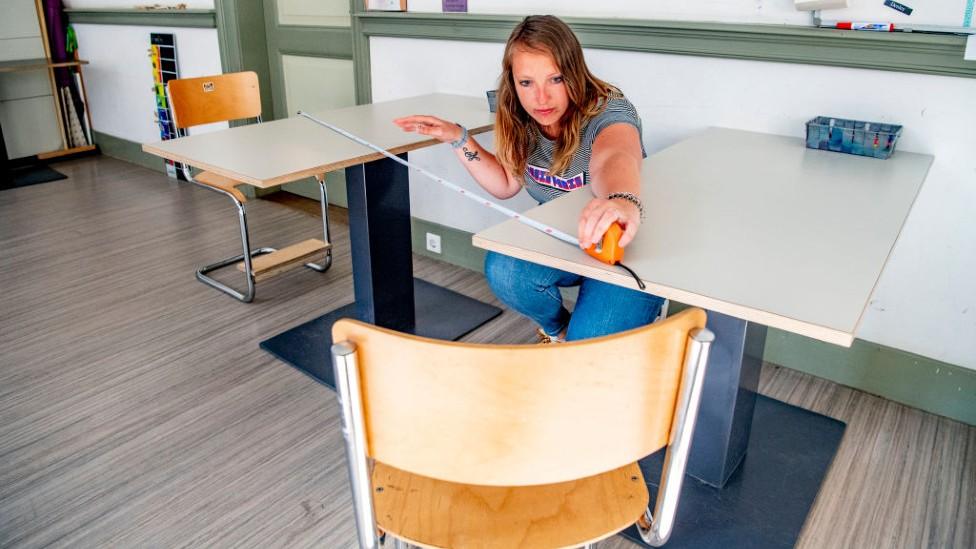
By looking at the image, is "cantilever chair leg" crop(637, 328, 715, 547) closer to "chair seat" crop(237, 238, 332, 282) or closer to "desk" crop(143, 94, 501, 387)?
"desk" crop(143, 94, 501, 387)

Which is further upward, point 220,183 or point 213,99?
point 213,99

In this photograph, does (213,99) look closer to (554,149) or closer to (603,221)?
(554,149)

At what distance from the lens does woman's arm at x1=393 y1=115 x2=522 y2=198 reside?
181 cm

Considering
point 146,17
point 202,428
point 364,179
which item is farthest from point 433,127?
point 146,17

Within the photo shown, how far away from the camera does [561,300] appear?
71.1 inches

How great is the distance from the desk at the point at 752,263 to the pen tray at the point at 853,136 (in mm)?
32

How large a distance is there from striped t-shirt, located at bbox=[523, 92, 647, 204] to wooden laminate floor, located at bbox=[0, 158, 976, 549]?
0.75 metres

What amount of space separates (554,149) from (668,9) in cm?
81

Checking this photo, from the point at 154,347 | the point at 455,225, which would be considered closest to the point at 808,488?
the point at 455,225

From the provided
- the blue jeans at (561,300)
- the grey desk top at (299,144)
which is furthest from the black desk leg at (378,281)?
the blue jeans at (561,300)

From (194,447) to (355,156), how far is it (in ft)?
2.91

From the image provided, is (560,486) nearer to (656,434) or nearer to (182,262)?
(656,434)

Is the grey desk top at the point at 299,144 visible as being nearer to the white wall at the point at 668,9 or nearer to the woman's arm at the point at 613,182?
the white wall at the point at 668,9

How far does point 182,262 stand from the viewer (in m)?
2.99
